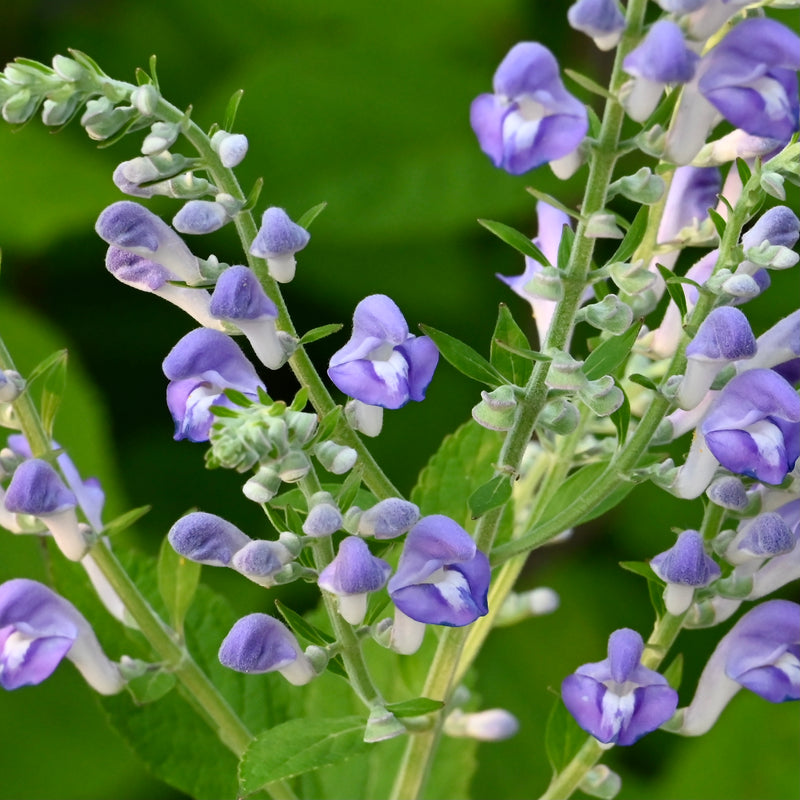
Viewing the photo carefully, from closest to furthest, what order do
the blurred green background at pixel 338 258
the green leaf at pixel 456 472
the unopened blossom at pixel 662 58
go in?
the unopened blossom at pixel 662 58
the green leaf at pixel 456 472
the blurred green background at pixel 338 258

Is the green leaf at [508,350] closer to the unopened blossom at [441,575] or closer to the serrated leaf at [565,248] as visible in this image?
the serrated leaf at [565,248]

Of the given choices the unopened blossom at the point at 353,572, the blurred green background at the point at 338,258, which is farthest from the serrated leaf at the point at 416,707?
the blurred green background at the point at 338,258

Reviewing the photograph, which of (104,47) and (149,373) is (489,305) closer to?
(149,373)

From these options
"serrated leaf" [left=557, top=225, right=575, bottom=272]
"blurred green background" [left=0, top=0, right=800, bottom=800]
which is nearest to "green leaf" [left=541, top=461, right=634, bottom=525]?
"serrated leaf" [left=557, top=225, right=575, bottom=272]

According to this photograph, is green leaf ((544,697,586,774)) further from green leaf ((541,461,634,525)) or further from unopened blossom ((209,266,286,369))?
unopened blossom ((209,266,286,369))

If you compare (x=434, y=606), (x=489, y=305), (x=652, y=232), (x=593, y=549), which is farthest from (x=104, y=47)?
(x=434, y=606)

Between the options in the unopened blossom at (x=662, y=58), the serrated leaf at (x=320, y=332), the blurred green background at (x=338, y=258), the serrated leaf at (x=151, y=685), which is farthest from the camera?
the blurred green background at (x=338, y=258)

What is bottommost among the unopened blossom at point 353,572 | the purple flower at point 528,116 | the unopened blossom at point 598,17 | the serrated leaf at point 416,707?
the serrated leaf at point 416,707
